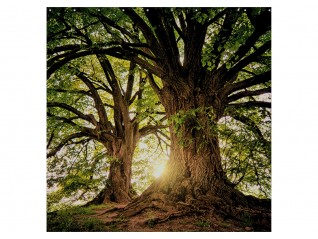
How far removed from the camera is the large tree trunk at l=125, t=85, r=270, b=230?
510 centimetres

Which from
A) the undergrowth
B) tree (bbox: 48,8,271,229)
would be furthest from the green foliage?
the undergrowth

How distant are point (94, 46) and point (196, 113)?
99.9 inches

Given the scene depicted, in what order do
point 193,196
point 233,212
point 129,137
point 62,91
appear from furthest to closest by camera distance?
point 129,137
point 62,91
point 193,196
point 233,212

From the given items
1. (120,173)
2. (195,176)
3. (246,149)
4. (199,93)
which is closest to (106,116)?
(120,173)

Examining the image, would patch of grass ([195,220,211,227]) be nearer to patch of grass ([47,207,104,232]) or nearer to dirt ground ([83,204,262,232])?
dirt ground ([83,204,262,232])

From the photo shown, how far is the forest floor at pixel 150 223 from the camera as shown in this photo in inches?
185

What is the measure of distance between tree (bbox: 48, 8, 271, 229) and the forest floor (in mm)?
173

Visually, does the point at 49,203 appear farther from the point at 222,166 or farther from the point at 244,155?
the point at 244,155

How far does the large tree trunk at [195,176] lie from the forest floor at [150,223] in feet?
0.50

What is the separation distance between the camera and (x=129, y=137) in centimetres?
1002

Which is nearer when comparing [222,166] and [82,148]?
[222,166]

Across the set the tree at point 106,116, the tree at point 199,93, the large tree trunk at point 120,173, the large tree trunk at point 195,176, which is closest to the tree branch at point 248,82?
the tree at point 199,93
